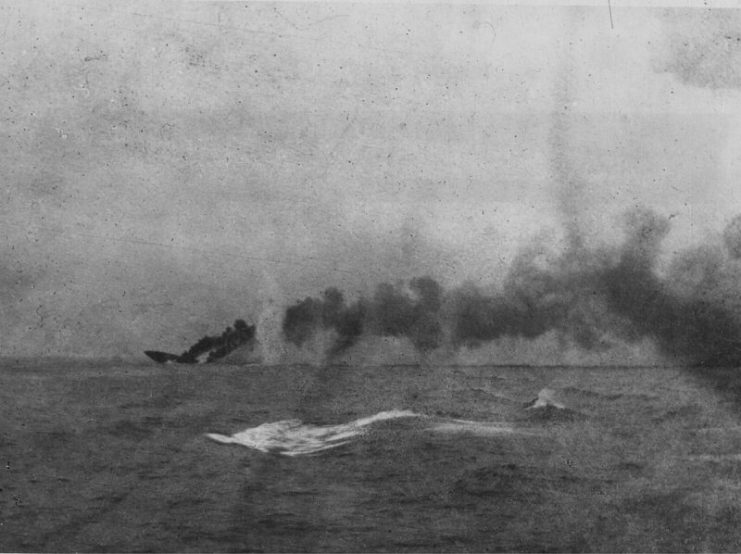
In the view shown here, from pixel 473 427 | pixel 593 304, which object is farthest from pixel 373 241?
pixel 593 304

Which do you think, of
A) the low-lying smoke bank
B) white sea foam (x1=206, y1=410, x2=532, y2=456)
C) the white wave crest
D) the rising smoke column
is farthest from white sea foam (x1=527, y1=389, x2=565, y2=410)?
the white wave crest

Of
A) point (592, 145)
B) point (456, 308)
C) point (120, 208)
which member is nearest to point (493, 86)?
point (592, 145)

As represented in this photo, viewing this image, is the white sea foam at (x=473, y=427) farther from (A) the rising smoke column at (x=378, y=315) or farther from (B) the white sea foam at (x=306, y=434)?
(A) the rising smoke column at (x=378, y=315)

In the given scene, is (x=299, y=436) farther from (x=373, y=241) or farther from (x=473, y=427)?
(x=373, y=241)

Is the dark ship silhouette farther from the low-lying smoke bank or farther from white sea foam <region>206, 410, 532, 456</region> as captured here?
white sea foam <region>206, 410, 532, 456</region>

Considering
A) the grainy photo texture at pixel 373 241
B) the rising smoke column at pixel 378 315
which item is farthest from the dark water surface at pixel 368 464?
the rising smoke column at pixel 378 315

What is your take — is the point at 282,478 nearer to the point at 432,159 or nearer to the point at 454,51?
the point at 432,159
